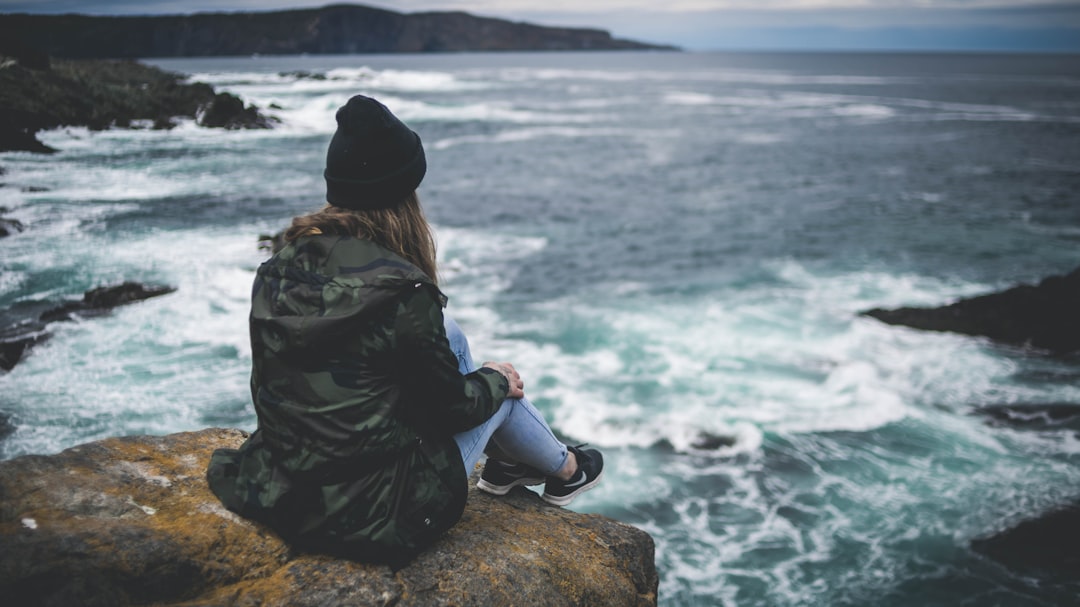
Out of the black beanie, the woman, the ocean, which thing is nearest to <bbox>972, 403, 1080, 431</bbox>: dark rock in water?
the ocean

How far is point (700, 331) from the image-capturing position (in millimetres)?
13789

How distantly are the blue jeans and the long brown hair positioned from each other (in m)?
0.45

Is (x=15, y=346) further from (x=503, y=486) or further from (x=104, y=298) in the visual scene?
(x=503, y=486)

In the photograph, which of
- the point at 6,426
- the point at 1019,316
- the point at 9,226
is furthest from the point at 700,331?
the point at 9,226

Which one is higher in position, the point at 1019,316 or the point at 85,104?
the point at 85,104

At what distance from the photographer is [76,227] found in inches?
686

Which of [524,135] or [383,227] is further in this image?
[524,135]

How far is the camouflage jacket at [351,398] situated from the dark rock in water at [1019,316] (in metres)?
13.4

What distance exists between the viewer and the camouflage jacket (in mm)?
2551

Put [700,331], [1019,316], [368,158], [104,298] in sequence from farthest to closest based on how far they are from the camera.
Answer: [700,331] < [1019,316] < [104,298] < [368,158]

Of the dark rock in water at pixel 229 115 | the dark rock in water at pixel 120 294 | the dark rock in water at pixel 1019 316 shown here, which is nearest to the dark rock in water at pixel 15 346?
the dark rock in water at pixel 120 294

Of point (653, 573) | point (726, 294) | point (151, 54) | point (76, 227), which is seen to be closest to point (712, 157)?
point (726, 294)

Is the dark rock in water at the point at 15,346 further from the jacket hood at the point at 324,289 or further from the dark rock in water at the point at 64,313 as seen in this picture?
the jacket hood at the point at 324,289

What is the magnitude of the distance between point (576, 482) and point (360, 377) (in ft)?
5.98
